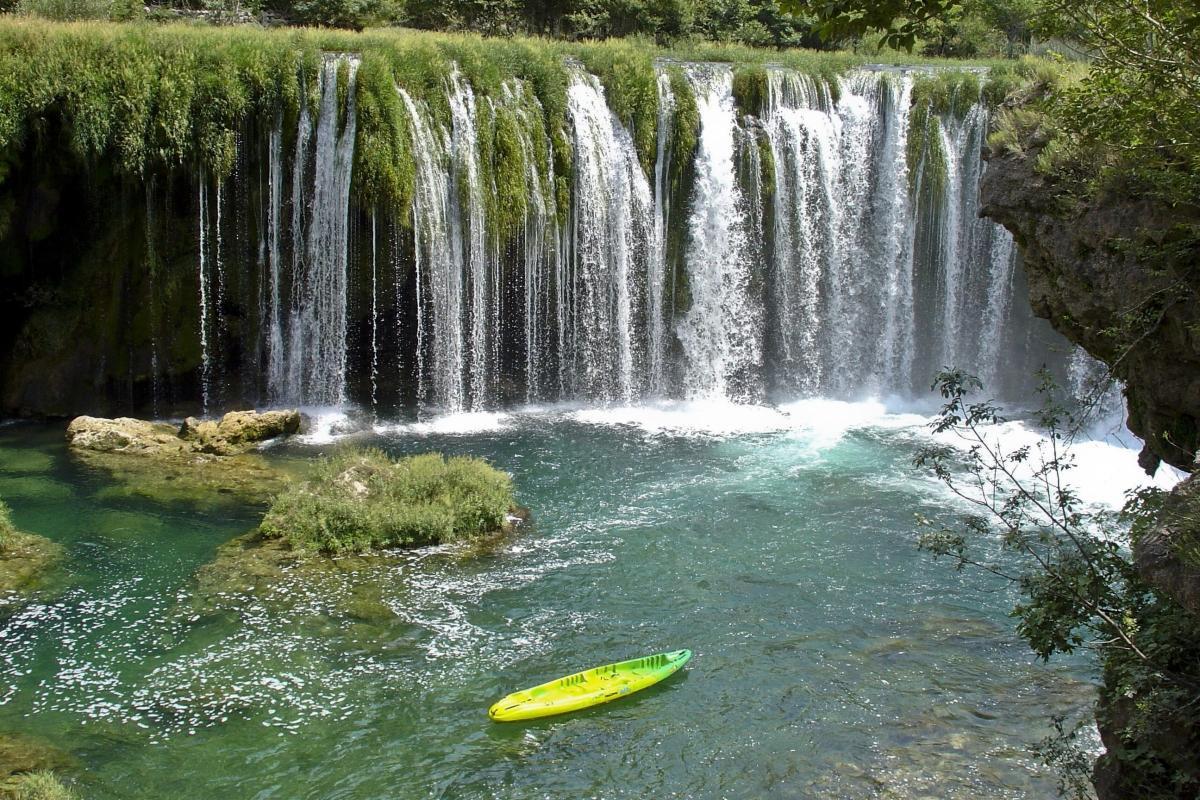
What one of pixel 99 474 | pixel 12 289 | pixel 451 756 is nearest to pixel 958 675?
pixel 451 756

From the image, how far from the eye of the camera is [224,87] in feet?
58.1

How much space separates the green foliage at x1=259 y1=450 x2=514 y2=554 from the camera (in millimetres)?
12867

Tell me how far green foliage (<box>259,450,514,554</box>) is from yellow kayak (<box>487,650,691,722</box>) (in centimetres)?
374

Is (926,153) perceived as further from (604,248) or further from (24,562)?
(24,562)

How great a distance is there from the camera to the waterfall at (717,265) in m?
20.9

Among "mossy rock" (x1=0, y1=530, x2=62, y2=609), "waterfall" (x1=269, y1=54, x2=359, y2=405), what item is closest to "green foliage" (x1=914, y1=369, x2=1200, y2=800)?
"mossy rock" (x1=0, y1=530, x2=62, y2=609)

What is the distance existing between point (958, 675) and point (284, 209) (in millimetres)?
13470

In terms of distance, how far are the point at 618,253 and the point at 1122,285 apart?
12.2 m

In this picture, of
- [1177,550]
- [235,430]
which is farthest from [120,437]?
[1177,550]

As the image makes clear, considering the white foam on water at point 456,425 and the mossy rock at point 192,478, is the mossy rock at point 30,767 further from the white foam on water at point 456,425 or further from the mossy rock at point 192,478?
the white foam on water at point 456,425

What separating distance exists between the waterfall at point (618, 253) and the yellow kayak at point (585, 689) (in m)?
10.2

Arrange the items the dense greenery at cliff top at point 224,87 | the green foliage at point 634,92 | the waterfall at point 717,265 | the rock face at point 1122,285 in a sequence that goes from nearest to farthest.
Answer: the rock face at point 1122,285 → the dense greenery at cliff top at point 224,87 → the green foliage at point 634,92 → the waterfall at point 717,265

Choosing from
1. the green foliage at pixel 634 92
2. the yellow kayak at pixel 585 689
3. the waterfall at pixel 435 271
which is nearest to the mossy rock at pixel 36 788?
the yellow kayak at pixel 585 689

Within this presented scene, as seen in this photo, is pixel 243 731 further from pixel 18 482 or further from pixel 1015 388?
pixel 1015 388
